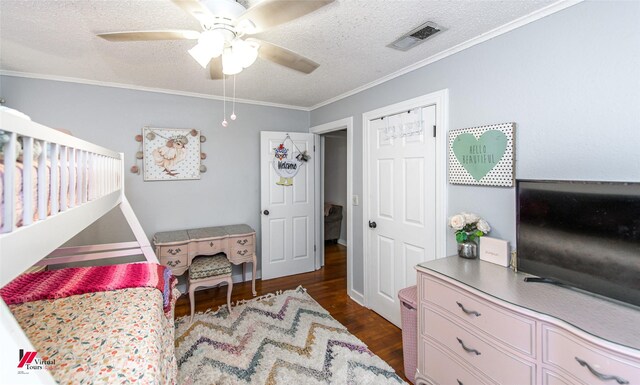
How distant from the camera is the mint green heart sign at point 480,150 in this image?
5.82 feet

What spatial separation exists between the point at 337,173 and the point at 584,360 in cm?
479

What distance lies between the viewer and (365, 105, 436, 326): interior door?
2.28m

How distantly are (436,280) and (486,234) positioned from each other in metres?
0.51

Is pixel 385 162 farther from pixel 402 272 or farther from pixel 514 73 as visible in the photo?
pixel 514 73

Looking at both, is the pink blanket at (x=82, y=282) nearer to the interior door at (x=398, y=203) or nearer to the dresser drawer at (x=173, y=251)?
the dresser drawer at (x=173, y=251)

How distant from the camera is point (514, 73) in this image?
171 cm

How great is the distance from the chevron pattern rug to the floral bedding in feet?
2.14

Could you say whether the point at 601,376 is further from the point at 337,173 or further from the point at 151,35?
the point at 337,173

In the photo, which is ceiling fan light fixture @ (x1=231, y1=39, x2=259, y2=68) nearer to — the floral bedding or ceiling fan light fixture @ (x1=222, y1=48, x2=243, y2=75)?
ceiling fan light fixture @ (x1=222, y1=48, x2=243, y2=75)

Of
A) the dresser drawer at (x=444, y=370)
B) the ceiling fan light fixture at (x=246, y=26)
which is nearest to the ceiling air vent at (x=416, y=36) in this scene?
the ceiling fan light fixture at (x=246, y=26)

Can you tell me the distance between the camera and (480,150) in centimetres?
186

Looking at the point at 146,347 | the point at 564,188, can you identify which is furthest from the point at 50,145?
the point at 564,188

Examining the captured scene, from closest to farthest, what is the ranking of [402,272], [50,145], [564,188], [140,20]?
[50,145] → [564,188] → [140,20] → [402,272]

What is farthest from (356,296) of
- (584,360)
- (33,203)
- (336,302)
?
(33,203)
